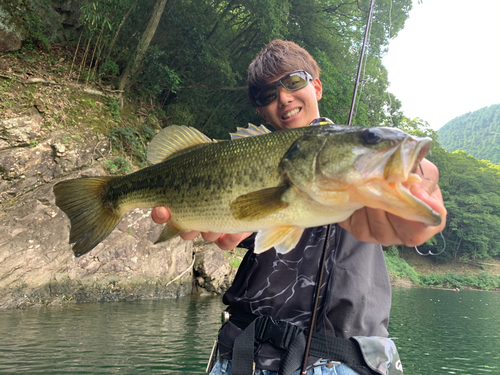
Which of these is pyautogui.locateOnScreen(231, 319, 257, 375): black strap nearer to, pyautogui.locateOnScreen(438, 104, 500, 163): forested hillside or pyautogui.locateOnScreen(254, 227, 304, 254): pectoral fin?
pyautogui.locateOnScreen(254, 227, 304, 254): pectoral fin

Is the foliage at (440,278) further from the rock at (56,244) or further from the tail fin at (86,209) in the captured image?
the tail fin at (86,209)

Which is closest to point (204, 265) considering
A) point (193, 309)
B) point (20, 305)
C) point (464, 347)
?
point (193, 309)

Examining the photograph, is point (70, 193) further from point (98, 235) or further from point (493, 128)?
point (493, 128)

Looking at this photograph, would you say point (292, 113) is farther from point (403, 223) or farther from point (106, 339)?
point (106, 339)

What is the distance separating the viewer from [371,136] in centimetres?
146

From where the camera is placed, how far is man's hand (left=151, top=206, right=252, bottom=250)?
78.7 inches

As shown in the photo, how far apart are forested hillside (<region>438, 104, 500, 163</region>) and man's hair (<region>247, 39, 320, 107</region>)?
92361 mm

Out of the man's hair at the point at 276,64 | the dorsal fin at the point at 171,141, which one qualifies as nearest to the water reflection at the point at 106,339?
the dorsal fin at the point at 171,141

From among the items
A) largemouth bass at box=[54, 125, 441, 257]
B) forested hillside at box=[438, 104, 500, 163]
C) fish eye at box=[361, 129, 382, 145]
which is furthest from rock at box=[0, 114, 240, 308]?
forested hillside at box=[438, 104, 500, 163]

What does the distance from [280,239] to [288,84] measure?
5.07 feet

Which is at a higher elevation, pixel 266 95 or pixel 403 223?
pixel 266 95

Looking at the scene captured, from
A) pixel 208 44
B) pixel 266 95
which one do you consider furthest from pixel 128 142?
pixel 266 95

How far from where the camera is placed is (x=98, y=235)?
2.11 m

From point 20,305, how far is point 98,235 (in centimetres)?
835
